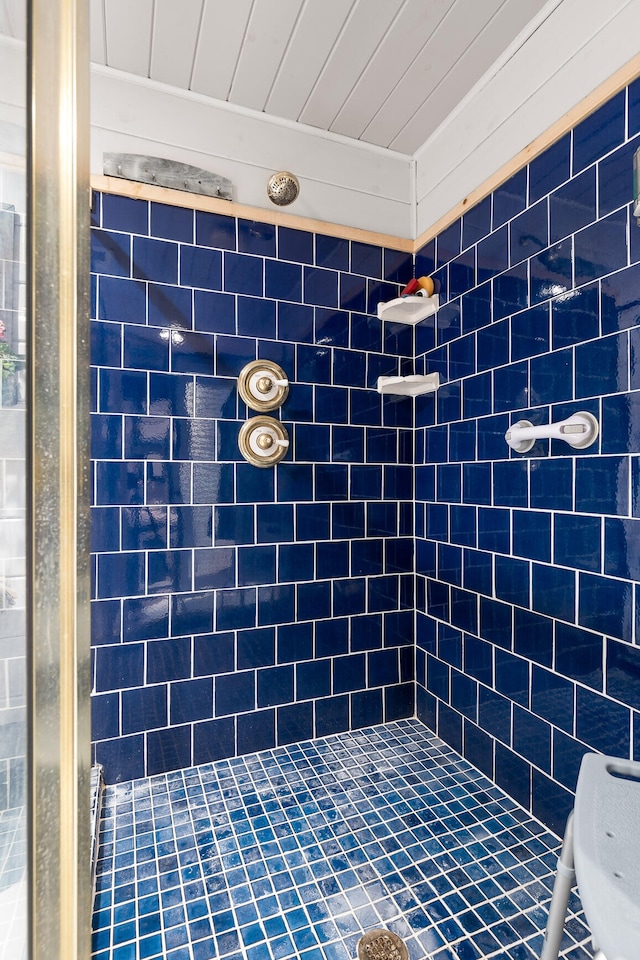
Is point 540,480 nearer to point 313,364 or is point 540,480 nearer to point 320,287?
point 313,364

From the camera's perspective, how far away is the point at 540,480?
4.40 feet

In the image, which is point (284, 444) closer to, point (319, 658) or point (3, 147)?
point (319, 658)

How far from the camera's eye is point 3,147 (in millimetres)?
327

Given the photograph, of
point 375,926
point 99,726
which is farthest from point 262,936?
point 99,726

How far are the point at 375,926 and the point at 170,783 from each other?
77cm

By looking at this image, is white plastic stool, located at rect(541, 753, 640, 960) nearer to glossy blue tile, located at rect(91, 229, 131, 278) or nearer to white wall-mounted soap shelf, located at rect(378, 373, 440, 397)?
white wall-mounted soap shelf, located at rect(378, 373, 440, 397)

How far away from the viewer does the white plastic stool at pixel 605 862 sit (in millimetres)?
551

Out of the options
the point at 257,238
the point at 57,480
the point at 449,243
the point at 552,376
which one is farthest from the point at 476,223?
the point at 57,480

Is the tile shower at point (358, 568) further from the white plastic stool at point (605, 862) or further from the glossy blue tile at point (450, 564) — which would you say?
the white plastic stool at point (605, 862)

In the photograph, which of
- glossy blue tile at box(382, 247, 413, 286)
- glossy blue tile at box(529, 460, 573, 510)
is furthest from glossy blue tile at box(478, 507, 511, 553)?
glossy blue tile at box(382, 247, 413, 286)

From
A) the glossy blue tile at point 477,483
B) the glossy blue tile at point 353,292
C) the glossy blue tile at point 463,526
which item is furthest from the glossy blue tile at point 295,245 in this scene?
the glossy blue tile at point 463,526

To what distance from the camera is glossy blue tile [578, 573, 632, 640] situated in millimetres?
1102

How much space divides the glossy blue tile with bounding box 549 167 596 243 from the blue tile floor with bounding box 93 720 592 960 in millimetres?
1618

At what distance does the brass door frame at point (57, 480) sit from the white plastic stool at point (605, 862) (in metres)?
0.58
